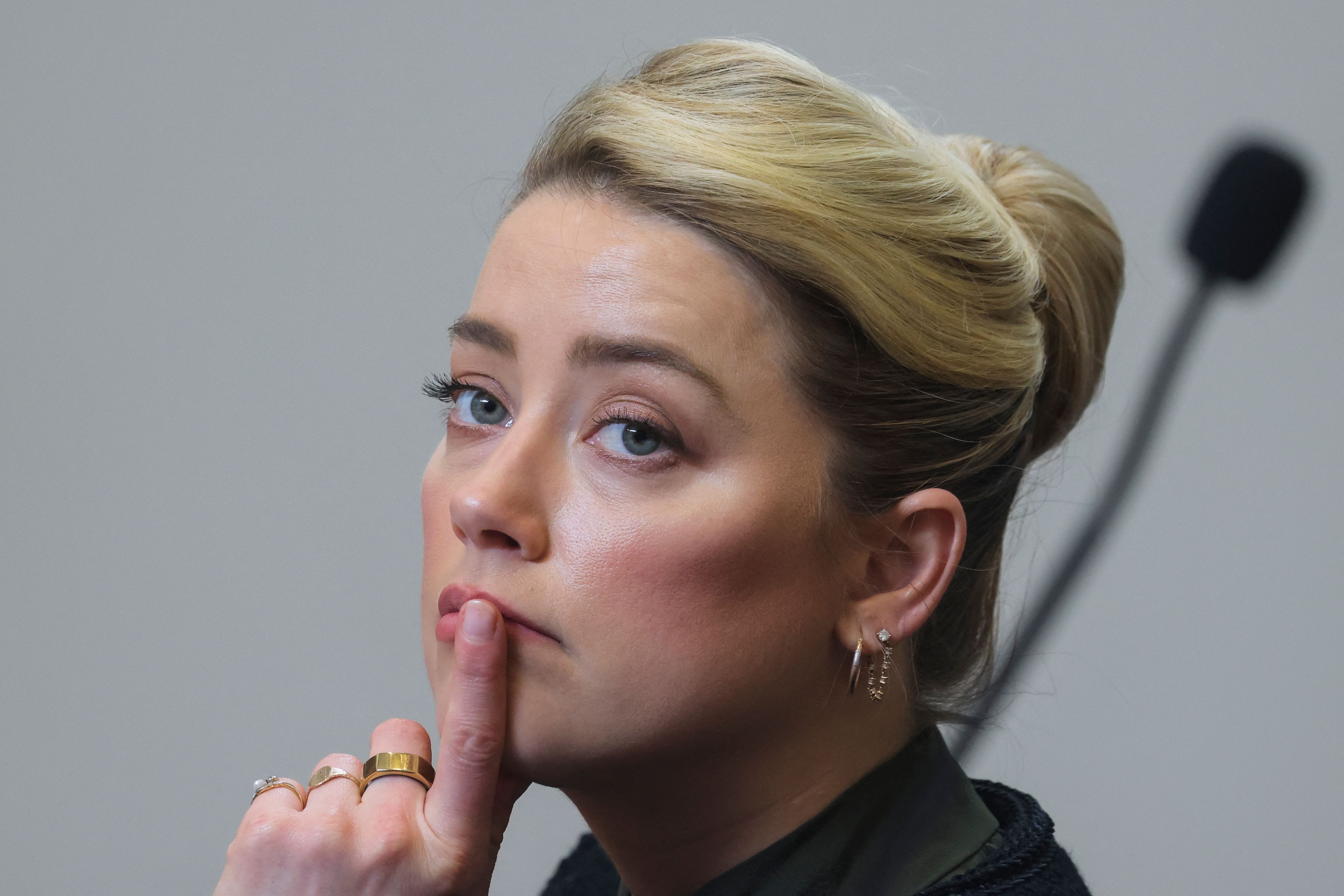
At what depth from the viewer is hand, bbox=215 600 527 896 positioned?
131 cm

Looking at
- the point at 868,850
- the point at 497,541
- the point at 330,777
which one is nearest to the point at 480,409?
the point at 497,541

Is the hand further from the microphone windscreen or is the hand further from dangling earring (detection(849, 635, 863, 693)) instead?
the microphone windscreen

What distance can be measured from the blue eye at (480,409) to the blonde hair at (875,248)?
24 cm

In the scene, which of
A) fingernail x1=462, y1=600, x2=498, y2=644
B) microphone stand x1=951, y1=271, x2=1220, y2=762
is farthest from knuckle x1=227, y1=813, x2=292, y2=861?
microphone stand x1=951, y1=271, x2=1220, y2=762

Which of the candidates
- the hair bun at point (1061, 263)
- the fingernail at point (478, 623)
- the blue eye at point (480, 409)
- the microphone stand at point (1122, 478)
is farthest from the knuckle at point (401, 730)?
the hair bun at point (1061, 263)

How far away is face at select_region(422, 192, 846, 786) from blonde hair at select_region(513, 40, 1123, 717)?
5 centimetres

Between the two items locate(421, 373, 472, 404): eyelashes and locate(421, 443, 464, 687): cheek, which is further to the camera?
locate(421, 373, 472, 404): eyelashes

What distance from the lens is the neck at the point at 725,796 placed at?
1400mm

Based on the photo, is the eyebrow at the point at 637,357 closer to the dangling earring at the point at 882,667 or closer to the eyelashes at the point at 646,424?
the eyelashes at the point at 646,424

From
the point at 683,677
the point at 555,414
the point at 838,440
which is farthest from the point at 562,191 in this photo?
the point at 683,677

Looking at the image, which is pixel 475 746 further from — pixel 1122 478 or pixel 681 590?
pixel 1122 478

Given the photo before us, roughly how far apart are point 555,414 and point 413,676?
1172mm

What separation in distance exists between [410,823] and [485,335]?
0.50 meters

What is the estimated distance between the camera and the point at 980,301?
143cm
